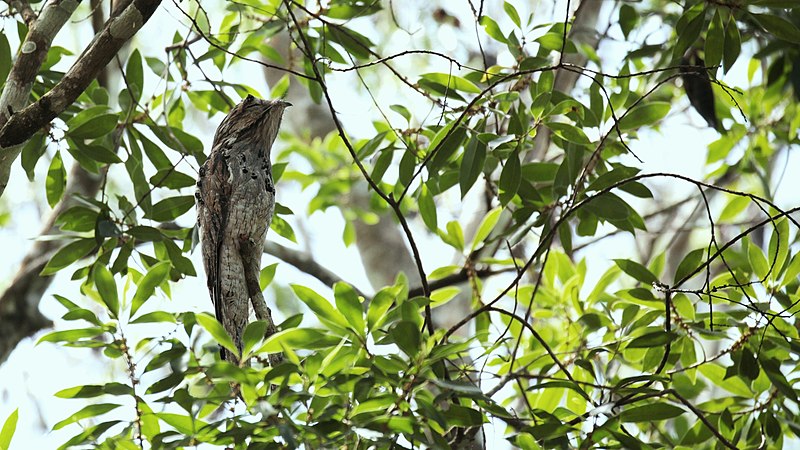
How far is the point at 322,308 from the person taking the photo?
2.41 meters

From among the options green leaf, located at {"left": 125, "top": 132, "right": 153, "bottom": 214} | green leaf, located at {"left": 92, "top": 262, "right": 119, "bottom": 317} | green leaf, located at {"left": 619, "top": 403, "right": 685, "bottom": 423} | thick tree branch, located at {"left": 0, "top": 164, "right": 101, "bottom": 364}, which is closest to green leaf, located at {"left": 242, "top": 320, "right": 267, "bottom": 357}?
green leaf, located at {"left": 92, "top": 262, "right": 119, "bottom": 317}

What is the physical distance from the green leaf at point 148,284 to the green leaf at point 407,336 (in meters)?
0.89

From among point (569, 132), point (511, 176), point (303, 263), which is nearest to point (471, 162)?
point (511, 176)

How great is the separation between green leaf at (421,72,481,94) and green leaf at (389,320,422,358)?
4.57 feet

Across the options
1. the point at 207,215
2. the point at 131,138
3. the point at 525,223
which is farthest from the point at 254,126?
the point at 525,223

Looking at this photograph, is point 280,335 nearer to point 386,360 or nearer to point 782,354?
point 386,360

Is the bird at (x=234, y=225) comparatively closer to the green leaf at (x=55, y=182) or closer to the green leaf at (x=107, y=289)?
the green leaf at (x=107, y=289)

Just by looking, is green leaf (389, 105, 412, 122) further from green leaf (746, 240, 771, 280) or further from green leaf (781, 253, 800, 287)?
green leaf (781, 253, 800, 287)

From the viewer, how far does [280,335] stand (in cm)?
221

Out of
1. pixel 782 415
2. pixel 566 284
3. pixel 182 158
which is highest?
pixel 182 158

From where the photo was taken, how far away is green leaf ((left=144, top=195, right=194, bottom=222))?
3367mm

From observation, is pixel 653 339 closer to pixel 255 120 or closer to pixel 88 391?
pixel 255 120

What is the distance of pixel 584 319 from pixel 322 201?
2.11 metres

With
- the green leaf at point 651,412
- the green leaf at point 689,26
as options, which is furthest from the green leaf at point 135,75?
the green leaf at point 651,412
